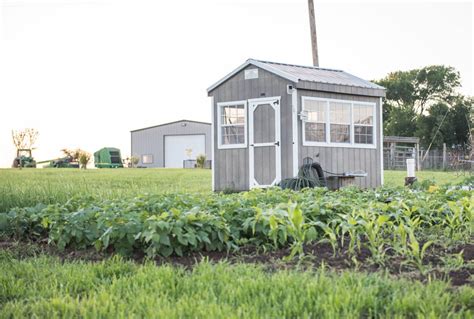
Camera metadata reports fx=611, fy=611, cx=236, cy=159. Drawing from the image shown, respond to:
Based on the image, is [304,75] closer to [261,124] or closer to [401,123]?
[261,124]

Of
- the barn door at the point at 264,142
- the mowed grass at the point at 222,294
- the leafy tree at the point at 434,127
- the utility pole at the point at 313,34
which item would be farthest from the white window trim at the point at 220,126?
the leafy tree at the point at 434,127

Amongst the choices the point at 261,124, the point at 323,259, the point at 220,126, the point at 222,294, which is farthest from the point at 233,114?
the point at 222,294

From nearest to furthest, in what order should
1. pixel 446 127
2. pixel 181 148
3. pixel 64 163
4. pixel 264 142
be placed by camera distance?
pixel 264 142
pixel 64 163
pixel 446 127
pixel 181 148

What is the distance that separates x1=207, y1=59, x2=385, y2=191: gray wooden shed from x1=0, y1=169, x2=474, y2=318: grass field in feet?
21.3

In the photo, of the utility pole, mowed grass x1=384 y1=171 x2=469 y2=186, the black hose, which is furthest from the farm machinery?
the black hose

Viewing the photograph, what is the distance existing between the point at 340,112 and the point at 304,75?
3.71ft

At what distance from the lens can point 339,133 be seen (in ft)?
43.6

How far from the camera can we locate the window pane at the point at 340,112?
13.1 m

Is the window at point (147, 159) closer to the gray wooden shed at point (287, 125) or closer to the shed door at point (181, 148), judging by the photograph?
the shed door at point (181, 148)

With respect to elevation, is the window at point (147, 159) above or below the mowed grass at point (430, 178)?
above

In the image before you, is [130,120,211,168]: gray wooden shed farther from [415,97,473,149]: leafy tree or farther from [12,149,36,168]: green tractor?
[415,97,473,149]: leafy tree

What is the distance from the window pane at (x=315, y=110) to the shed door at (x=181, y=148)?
22.8 meters

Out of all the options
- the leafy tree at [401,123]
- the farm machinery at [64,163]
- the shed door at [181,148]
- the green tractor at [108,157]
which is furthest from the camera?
the leafy tree at [401,123]

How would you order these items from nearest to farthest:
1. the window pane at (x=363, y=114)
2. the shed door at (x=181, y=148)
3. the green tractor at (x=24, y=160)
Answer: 1. the window pane at (x=363, y=114)
2. the green tractor at (x=24, y=160)
3. the shed door at (x=181, y=148)
